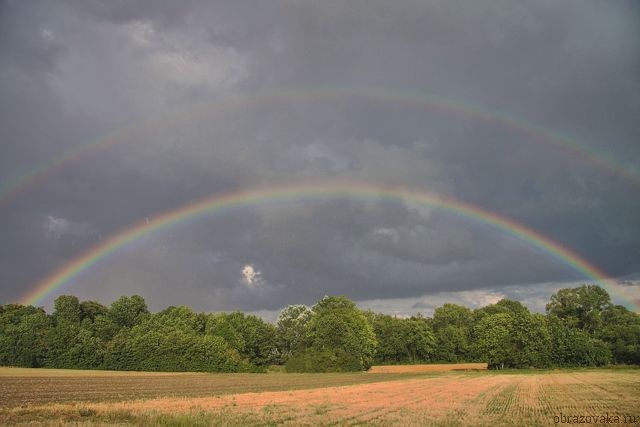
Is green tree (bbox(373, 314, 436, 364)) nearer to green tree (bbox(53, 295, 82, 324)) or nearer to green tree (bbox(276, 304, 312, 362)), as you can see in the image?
green tree (bbox(276, 304, 312, 362))

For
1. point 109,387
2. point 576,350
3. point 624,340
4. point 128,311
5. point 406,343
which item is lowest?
point 576,350

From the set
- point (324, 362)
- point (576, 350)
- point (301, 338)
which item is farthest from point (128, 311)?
point (576, 350)

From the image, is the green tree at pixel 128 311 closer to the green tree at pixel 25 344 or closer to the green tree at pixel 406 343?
the green tree at pixel 25 344

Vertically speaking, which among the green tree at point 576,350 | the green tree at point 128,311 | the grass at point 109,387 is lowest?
the green tree at point 576,350

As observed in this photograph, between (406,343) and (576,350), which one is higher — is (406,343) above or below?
above

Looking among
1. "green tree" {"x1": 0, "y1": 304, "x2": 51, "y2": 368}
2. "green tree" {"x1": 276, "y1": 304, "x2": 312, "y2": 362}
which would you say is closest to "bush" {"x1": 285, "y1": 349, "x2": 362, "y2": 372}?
"green tree" {"x1": 276, "y1": 304, "x2": 312, "y2": 362}

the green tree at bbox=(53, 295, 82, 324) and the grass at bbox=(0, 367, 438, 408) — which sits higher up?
the green tree at bbox=(53, 295, 82, 324)

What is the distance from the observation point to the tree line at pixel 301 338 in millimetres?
118875

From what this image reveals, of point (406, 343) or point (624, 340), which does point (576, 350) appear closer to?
point (624, 340)

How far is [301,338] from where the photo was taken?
529 feet

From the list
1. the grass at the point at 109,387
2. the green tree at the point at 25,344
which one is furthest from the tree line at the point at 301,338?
the grass at the point at 109,387

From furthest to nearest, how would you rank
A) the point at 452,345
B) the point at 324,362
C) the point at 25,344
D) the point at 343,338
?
the point at 452,345
the point at 343,338
the point at 324,362
the point at 25,344

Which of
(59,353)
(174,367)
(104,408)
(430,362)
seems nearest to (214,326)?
(174,367)

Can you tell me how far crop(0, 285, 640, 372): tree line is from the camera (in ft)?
390
